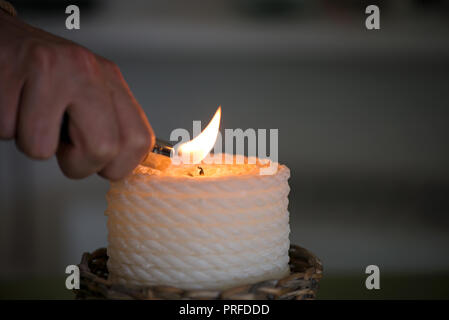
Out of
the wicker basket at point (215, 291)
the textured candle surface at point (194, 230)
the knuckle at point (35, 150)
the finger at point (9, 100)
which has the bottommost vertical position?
the wicker basket at point (215, 291)

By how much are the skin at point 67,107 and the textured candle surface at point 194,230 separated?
0.14 ft

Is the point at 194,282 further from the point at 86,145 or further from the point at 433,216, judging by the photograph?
the point at 433,216

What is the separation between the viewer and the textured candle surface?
0.45 m

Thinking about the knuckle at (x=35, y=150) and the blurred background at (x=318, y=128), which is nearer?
the knuckle at (x=35, y=150)

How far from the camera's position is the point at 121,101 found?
427 millimetres

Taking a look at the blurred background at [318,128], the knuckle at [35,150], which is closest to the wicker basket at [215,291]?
the knuckle at [35,150]

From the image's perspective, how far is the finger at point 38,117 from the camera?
0.38 metres

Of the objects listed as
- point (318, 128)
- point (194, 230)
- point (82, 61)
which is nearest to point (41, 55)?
point (82, 61)

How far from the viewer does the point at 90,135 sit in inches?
15.8

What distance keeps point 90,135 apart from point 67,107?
3cm

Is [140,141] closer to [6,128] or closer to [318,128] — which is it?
[6,128]

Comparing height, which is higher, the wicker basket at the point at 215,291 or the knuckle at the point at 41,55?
the knuckle at the point at 41,55

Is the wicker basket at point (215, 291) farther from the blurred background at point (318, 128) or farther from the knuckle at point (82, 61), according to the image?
the blurred background at point (318, 128)

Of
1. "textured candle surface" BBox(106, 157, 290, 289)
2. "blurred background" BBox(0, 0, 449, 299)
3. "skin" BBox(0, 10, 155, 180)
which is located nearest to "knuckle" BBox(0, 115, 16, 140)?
"skin" BBox(0, 10, 155, 180)
